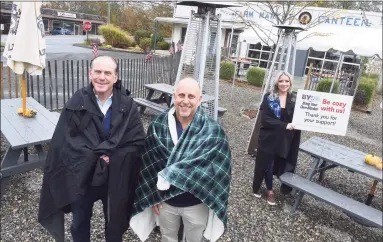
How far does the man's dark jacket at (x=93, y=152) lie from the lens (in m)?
1.90

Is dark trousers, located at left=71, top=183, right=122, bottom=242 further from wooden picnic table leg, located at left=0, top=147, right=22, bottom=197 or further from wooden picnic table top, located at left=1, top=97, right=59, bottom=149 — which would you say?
wooden picnic table leg, located at left=0, top=147, right=22, bottom=197

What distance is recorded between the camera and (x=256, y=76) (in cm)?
1284

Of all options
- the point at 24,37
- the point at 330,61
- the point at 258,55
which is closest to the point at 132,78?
the point at 24,37

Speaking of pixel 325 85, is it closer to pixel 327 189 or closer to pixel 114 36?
pixel 327 189

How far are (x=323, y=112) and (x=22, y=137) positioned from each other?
3.25 m

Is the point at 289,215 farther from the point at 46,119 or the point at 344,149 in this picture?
the point at 46,119

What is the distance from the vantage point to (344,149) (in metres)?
3.78

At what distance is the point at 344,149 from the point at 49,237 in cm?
362

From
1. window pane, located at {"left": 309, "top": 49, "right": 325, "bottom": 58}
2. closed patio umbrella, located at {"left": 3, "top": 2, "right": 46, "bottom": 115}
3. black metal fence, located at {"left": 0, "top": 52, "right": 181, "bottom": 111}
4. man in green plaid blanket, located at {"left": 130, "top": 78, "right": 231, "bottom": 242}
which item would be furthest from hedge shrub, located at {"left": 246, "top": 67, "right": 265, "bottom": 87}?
man in green plaid blanket, located at {"left": 130, "top": 78, "right": 231, "bottom": 242}

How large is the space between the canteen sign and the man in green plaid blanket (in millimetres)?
1071

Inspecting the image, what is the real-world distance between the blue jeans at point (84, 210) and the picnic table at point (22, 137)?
1.36m

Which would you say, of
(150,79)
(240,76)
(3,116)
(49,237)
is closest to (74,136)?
(49,237)

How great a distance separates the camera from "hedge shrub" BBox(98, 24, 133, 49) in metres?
24.6

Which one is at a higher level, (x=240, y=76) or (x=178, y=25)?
(x=178, y=25)
